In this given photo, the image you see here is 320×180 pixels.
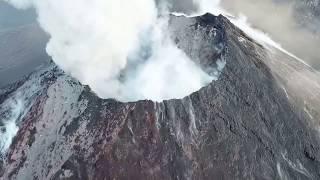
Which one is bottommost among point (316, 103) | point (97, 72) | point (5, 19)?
point (5, 19)

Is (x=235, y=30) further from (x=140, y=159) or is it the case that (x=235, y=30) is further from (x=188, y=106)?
(x=140, y=159)

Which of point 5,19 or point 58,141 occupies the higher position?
point 58,141

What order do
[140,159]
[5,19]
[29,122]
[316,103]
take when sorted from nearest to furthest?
[140,159] < [29,122] < [316,103] < [5,19]

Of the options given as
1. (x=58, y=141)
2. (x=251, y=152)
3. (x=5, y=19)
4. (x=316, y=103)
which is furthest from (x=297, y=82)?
(x=5, y=19)

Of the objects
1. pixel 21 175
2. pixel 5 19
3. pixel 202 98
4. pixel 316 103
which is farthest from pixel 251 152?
pixel 5 19

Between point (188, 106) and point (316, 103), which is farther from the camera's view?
point (316, 103)

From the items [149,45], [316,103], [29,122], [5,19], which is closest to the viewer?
[29,122]

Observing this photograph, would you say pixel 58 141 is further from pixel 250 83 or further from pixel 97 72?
pixel 250 83
